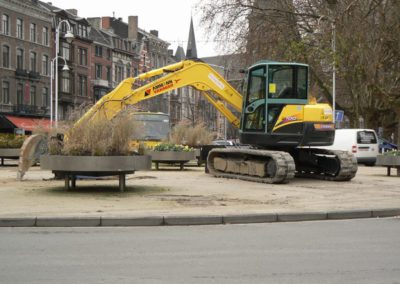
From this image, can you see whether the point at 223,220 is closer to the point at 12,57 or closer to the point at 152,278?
the point at 152,278

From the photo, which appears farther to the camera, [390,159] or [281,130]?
[390,159]

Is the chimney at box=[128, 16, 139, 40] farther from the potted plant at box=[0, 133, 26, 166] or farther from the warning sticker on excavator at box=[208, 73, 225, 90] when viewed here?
the warning sticker on excavator at box=[208, 73, 225, 90]

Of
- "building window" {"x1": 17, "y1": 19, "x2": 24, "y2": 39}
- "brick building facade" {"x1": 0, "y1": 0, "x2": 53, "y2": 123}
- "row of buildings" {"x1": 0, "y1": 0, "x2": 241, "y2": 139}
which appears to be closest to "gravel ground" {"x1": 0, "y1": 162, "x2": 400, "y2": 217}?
"row of buildings" {"x1": 0, "y1": 0, "x2": 241, "y2": 139}

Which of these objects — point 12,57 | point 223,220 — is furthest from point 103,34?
point 223,220

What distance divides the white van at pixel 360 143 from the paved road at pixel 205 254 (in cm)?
2086

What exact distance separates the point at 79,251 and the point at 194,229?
8.61 ft

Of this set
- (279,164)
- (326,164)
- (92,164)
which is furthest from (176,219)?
(326,164)

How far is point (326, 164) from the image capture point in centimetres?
1975

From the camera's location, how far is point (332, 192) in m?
15.6

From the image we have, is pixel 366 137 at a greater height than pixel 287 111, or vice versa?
pixel 287 111

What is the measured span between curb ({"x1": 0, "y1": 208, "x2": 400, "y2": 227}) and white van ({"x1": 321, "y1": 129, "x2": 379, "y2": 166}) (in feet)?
65.1

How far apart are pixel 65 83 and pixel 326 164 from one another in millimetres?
51526

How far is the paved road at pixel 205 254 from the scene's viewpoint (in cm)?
656

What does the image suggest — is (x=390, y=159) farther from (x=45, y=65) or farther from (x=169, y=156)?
(x=45, y=65)
